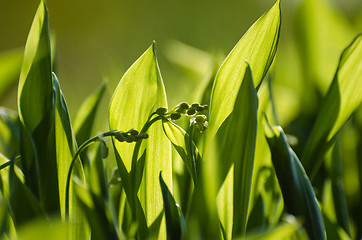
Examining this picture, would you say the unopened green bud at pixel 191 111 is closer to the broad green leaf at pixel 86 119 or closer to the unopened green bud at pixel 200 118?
the unopened green bud at pixel 200 118

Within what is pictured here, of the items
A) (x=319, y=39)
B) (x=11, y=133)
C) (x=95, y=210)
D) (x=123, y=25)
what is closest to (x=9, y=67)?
(x=11, y=133)

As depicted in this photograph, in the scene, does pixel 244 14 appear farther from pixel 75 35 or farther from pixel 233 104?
pixel 233 104

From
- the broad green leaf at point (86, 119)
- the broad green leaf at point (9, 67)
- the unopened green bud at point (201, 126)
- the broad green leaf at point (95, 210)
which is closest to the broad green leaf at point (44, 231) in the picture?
the broad green leaf at point (95, 210)

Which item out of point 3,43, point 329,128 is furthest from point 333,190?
point 3,43

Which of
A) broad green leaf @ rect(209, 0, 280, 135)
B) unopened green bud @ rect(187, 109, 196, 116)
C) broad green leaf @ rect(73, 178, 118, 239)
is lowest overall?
broad green leaf @ rect(73, 178, 118, 239)

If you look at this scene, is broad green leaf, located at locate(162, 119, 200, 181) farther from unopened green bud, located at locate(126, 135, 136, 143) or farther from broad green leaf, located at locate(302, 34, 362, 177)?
broad green leaf, located at locate(302, 34, 362, 177)

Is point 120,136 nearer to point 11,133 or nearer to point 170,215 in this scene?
point 170,215

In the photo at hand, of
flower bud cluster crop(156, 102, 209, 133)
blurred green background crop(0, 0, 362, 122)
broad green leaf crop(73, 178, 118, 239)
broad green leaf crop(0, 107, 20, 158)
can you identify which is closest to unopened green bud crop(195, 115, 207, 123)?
flower bud cluster crop(156, 102, 209, 133)
